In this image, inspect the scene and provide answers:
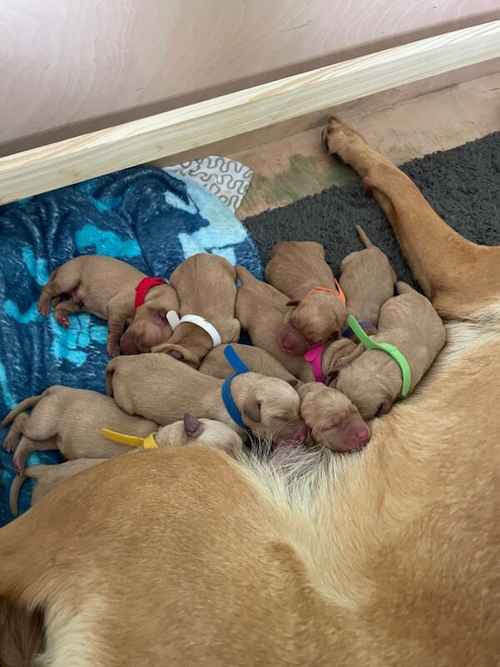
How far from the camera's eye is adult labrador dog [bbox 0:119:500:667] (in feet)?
4.34

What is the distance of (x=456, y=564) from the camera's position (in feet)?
4.86

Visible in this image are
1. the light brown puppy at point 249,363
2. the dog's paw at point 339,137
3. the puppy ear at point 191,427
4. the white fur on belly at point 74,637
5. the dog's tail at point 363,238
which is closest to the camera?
the white fur on belly at point 74,637

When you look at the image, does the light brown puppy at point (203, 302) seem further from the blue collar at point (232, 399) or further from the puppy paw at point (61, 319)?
the puppy paw at point (61, 319)

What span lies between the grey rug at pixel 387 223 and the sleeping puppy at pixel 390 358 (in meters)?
0.38

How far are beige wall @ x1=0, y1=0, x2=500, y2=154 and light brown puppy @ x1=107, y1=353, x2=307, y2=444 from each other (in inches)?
30.3

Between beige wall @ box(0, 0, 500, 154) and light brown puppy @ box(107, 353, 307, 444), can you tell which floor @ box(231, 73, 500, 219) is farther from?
light brown puppy @ box(107, 353, 307, 444)

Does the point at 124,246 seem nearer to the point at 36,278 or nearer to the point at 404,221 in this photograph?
the point at 36,278

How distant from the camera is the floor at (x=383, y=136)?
269 centimetres

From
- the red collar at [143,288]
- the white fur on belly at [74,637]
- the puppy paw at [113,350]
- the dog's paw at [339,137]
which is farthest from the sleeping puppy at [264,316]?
the white fur on belly at [74,637]

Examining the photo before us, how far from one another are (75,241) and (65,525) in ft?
3.72

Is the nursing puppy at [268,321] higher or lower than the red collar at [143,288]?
lower

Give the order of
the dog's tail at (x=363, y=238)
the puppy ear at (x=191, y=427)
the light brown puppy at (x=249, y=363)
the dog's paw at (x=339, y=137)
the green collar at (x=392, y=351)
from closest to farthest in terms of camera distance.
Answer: the puppy ear at (x=191, y=427), the green collar at (x=392, y=351), the light brown puppy at (x=249, y=363), the dog's tail at (x=363, y=238), the dog's paw at (x=339, y=137)

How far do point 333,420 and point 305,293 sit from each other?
1.75ft

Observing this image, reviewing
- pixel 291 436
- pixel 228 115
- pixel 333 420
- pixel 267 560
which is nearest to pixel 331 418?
pixel 333 420
